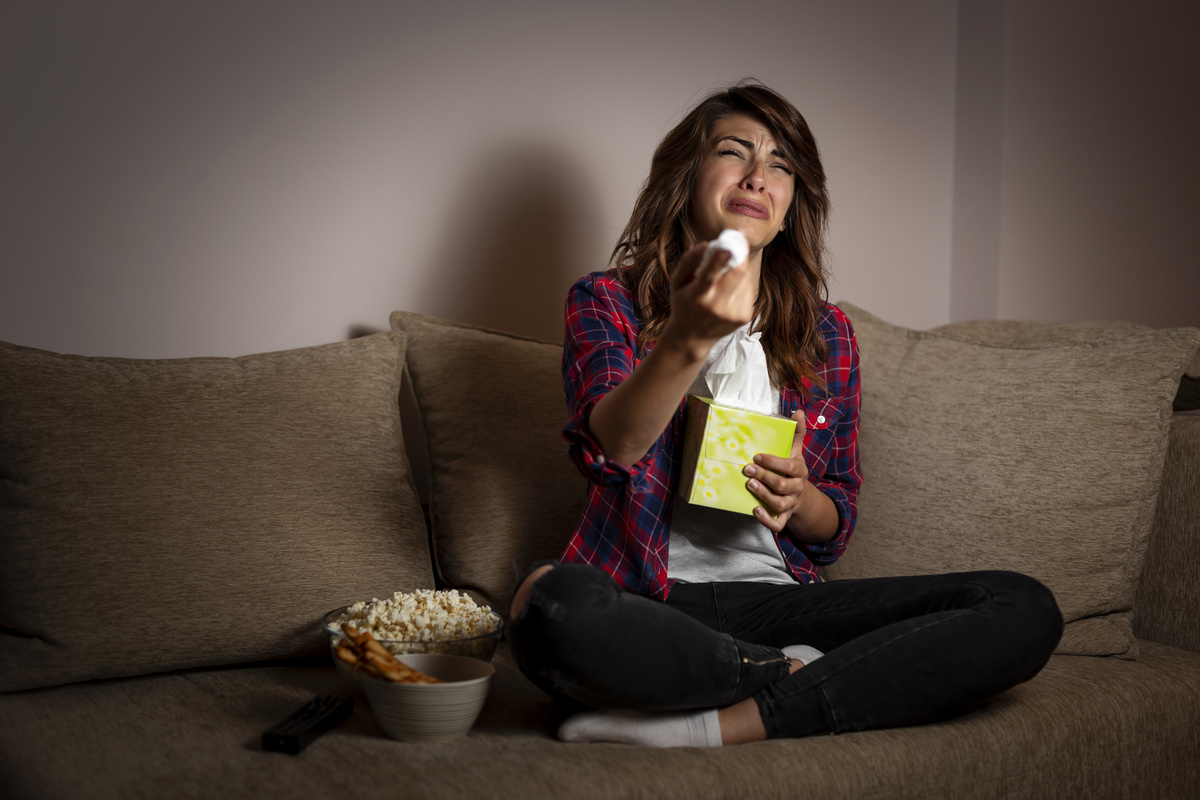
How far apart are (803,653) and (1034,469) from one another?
0.54m

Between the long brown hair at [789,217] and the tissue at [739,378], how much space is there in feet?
0.65

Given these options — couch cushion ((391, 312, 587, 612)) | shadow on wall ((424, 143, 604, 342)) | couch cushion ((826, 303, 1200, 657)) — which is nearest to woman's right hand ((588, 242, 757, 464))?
couch cushion ((391, 312, 587, 612))

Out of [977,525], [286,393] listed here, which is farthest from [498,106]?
[977,525]

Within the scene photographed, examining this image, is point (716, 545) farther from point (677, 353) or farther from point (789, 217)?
point (789, 217)

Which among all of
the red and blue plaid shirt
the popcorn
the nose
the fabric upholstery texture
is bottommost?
the fabric upholstery texture

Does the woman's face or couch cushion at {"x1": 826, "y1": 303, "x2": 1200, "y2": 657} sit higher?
the woman's face

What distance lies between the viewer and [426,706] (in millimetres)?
929

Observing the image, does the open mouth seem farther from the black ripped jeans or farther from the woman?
the black ripped jeans

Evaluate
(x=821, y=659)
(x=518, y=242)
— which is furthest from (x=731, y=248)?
(x=518, y=242)

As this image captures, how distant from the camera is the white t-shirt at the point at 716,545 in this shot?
4.14 ft

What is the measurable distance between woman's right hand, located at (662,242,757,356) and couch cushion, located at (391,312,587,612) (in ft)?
1.97

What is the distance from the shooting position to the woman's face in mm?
1357

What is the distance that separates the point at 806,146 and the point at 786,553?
0.66 metres

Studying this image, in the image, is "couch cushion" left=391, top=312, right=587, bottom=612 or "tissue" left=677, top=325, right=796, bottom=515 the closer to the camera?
"tissue" left=677, top=325, right=796, bottom=515
